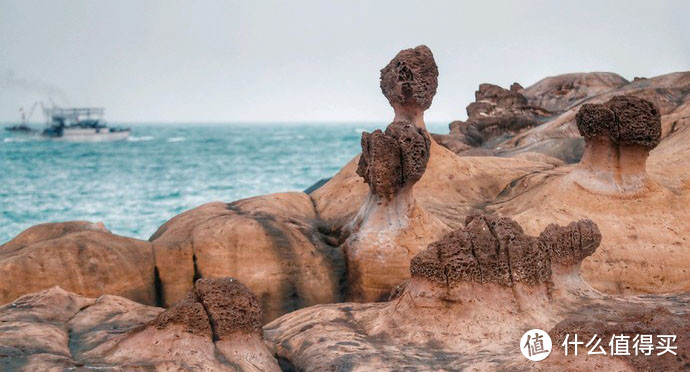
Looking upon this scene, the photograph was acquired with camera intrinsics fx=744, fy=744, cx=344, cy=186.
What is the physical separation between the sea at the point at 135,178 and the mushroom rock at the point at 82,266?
1274 cm

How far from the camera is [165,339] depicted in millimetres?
4215

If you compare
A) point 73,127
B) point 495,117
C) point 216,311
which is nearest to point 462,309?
point 216,311

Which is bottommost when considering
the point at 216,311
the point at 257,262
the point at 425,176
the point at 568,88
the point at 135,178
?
the point at 135,178

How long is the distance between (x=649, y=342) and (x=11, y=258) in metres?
5.05

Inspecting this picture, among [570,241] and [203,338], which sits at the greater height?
[570,241]

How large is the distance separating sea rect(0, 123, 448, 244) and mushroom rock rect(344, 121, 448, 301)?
44.0 ft

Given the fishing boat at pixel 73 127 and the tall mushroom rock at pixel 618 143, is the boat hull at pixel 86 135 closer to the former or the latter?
the fishing boat at pixel 73 127

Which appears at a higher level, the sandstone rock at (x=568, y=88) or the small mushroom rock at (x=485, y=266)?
the sandstone rock at (x=568, y=88)

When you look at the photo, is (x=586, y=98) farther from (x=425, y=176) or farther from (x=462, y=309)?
(x=462, y=309)

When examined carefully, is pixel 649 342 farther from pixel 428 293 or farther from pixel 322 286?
pixel 322 286

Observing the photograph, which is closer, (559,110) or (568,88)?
(559,110)

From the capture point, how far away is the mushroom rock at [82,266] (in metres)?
6.21

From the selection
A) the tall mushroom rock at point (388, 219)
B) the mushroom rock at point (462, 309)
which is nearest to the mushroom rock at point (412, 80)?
the tall mushroom rock at point (388, 219)

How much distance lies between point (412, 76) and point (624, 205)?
259 cm
